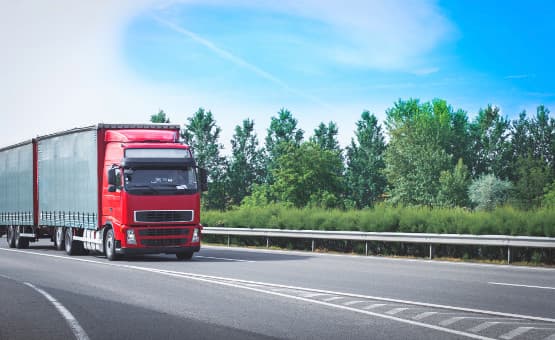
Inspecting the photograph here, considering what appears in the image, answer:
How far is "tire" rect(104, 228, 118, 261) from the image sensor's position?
2227 cm

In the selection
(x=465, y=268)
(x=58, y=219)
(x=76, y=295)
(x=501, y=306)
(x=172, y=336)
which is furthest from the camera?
(x=58, y=219)

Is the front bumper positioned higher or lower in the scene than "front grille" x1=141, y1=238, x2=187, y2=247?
lower

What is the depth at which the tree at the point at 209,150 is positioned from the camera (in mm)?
111875

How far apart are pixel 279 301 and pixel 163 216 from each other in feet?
33.4

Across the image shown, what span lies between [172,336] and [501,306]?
5080 millimetres

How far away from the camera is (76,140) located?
24.8 m

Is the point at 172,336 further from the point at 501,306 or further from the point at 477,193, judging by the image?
the point at 477,193

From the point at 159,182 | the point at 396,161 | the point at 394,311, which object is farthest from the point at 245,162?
→ the point at 394,311

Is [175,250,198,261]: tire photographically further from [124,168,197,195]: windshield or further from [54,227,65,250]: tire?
[54,227,65,250]: tire

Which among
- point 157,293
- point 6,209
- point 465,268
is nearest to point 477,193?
point 6,209

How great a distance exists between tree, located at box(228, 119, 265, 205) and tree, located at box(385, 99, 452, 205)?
957 inches

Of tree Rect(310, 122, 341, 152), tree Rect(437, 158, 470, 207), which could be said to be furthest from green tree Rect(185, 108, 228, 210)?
tree Rect(437, 158, 470, 207)

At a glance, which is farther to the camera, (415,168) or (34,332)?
(415,168)

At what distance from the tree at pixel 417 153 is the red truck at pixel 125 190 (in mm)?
68735
